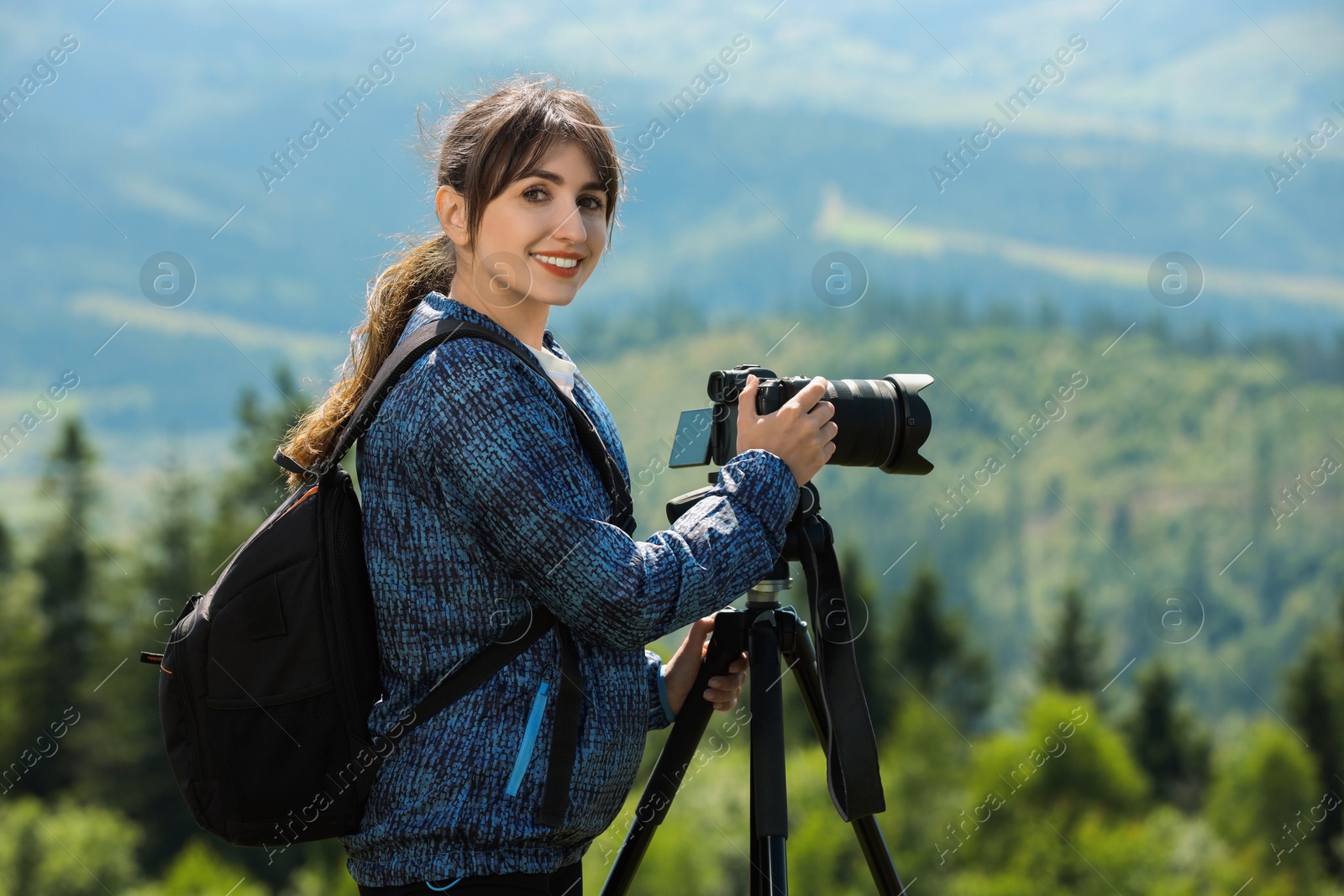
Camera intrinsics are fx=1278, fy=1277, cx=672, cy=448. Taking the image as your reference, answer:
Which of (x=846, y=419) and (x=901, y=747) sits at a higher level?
(x=846, y=419)

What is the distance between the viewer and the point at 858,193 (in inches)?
7175

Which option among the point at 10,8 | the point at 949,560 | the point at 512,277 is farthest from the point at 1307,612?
the point at 10,8

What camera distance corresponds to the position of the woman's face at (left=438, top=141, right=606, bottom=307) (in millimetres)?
1775

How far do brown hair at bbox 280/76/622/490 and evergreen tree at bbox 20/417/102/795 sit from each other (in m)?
45.1

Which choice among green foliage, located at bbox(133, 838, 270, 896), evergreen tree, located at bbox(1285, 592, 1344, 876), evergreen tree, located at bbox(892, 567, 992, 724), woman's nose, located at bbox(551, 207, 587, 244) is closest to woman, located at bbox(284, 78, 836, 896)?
woman's nose, located at bbox(551, 207, 587, 244)

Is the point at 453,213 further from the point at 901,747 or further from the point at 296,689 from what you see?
the point at 901,747

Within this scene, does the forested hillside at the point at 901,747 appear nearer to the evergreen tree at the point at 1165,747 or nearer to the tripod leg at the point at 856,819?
the evergreen tree at the point at 1165,747

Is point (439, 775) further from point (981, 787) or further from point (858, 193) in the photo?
point (858, 193)

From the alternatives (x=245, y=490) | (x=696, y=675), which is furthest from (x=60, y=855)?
(x=696, y=675)

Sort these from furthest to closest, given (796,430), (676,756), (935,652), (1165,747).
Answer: (935,652) < (1165,747) < (676,756) < (796,430)

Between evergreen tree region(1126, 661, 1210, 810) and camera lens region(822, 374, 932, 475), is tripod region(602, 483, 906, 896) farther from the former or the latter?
evergreen tree region(1126, 661, 1210, 810)

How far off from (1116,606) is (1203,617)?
587cm

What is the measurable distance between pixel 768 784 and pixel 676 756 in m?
0.17

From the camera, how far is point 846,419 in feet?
6.23
